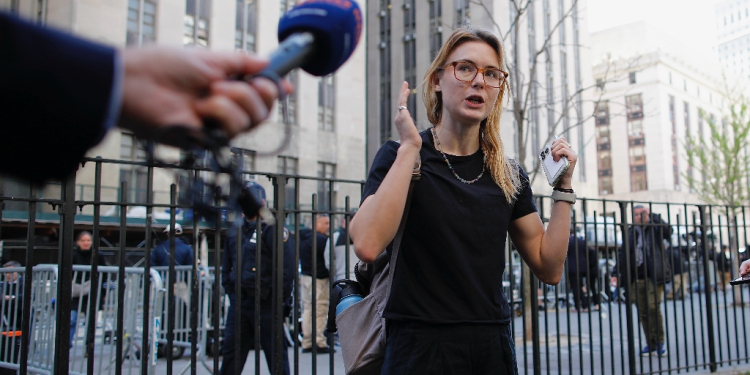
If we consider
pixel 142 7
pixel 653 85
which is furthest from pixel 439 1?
pixel 653 85

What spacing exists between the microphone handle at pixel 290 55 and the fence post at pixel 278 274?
124 inches

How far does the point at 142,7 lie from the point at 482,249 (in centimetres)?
2859

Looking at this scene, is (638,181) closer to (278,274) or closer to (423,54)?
(423,54)

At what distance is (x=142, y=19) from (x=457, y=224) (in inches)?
1112

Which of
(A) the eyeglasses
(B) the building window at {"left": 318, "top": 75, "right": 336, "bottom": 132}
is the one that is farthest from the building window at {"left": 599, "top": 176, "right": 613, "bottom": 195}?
(A) the eyeglasses

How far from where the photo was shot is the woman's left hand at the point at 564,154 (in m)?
2.45

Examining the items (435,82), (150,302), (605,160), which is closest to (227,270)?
(150,302)

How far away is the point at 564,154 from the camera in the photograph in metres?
2.46

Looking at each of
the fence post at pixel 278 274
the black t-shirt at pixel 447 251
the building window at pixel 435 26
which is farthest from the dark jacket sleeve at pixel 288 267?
the building window at pixel 435 26

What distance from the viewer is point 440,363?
212 cm

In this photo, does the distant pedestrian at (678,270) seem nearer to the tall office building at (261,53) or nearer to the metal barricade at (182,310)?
the metal barricade at (182,310)

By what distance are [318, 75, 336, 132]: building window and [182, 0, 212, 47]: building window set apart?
6.98 m

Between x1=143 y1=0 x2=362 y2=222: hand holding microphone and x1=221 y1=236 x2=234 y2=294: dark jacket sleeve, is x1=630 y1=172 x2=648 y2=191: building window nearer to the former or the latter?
x1=221 y1=236 x2=234 y2=294: dark jacket sleeve

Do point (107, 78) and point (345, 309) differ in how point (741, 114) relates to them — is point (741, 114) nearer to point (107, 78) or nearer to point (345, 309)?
point (345, 309)
